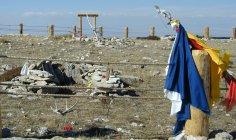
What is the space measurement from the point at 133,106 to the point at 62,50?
12499mm

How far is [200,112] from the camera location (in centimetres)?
677

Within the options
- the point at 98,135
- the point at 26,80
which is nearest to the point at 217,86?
the point at 98,135

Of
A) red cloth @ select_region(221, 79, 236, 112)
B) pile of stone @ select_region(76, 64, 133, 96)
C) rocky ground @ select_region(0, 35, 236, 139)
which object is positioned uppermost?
red cloth @ select_region(221, 79, 236, 112)

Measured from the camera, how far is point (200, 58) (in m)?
6.81

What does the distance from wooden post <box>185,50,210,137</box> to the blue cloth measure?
0.30 ft

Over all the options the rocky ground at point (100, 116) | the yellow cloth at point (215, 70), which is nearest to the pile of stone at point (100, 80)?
the rocky ground at point (100, 116)

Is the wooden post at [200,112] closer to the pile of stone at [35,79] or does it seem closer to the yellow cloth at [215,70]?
the yellow cloth at [215,70]

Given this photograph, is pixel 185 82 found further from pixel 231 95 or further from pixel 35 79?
pixel 35 79

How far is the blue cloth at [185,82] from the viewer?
6660mm

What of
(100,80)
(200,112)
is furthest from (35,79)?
(200,112)

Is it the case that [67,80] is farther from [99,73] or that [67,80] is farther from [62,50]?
[62,50]

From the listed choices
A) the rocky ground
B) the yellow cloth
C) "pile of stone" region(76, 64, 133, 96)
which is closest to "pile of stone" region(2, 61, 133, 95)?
"pile of stone" region(76, 64, 133, 96)

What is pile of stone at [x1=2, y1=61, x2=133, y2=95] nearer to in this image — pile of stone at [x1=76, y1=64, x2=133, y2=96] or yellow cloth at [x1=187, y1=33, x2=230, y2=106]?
pile of stone at [x1=76, y1=64, x2=133, y2=96]

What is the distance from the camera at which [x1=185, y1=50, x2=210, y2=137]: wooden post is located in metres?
6.80
